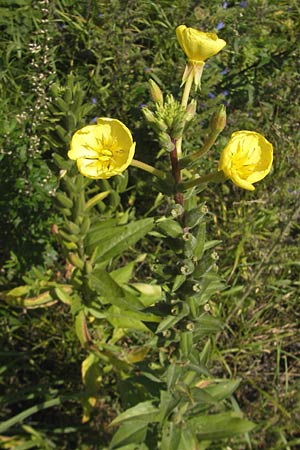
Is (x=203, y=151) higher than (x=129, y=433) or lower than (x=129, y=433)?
higher

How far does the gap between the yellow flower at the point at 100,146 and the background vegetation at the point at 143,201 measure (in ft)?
2.80

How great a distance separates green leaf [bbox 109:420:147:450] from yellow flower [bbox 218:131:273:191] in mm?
1153

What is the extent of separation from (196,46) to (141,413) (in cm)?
145

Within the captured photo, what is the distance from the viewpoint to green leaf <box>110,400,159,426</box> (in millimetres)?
2086

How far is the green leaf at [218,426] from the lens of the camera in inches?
86.2

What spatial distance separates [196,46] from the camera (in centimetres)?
163

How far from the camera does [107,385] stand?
2.84m

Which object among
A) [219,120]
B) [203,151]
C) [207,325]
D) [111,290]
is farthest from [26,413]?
[219,120]

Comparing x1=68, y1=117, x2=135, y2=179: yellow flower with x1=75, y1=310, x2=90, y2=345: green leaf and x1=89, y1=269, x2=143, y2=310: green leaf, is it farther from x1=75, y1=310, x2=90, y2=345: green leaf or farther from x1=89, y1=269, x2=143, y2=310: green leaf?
x1=75, y1=310, x2=90, y2=345: green leaf

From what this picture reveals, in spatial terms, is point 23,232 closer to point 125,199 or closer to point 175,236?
point 125,199

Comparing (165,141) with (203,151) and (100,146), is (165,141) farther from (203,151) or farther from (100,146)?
(100,146)

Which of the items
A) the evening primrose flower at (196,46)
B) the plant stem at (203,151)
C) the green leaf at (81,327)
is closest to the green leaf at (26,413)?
the green leaf at (81,327)

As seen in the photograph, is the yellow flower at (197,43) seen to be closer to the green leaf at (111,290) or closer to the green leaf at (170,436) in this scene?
the green leaf at (111,290)

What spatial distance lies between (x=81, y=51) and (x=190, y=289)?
6.73ft
